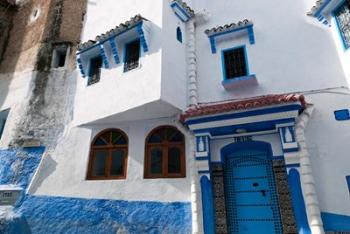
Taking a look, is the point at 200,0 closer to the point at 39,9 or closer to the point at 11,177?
the point at 39,9

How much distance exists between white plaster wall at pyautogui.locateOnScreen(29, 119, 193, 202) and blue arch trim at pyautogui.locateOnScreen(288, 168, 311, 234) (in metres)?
2.37

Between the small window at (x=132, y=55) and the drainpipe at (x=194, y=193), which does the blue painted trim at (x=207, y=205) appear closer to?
the drainpipe at (x=194, y=193)

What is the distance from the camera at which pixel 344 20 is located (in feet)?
23.1

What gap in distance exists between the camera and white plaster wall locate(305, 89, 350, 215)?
5.91 meters

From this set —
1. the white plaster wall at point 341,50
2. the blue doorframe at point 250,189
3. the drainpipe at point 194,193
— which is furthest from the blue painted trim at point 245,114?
the white plaster wall at point 341,50

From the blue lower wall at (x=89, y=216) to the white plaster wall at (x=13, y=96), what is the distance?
173cm

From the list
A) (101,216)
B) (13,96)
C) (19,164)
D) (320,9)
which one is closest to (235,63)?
(320,9)

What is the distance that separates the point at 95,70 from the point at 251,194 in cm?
596

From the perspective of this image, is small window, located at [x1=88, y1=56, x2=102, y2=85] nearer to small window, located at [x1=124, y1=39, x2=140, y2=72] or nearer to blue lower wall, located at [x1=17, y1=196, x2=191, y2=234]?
small window, located at [x1=124, y1=39, x2=140, y2=72]

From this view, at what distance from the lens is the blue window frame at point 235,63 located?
314 inches

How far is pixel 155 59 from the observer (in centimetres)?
749

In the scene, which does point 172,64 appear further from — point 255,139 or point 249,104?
point 255,139

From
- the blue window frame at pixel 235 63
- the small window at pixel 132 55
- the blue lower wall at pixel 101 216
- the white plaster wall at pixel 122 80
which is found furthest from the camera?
the small window at pixel 132 55

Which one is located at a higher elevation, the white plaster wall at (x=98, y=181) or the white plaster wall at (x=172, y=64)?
the white plaster wall at (x=172, y=64)
